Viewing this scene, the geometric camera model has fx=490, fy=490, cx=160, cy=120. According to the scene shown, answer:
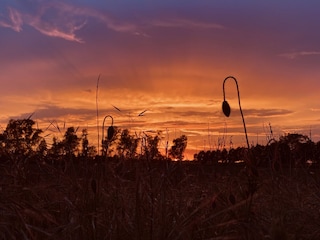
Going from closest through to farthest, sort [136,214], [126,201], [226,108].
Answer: [226,108] → [136,214] → [126,201]

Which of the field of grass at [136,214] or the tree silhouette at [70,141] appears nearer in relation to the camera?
the field of grass at [136,214]

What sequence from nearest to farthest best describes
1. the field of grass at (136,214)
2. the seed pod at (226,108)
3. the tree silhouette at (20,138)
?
the seed pod at (226,108), the field of grass at (136,214), the tree silhouette at (20,138)

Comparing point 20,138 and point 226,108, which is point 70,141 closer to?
point 20,138

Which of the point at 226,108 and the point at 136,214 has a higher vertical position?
the point at 226,108

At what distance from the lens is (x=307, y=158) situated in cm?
923

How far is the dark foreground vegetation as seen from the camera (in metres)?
2.94

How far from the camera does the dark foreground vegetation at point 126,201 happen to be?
2.94 m

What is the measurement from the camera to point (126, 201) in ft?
Result: 17.3

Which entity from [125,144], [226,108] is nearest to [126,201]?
[125,144]

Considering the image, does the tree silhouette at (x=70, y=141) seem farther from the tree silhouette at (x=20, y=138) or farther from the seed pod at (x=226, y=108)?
the seed pod at (x=226, y=108)

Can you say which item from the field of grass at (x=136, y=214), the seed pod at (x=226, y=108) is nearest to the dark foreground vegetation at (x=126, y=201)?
the field of grass at (x=136, y=214)

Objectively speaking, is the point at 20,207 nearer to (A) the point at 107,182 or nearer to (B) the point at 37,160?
(A) the point at 107,182

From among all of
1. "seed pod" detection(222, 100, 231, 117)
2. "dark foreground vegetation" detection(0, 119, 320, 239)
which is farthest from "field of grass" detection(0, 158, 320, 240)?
"seed pod" detection(222, 100, 231, 117)

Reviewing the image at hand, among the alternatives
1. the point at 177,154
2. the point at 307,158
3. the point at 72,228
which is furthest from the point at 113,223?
the point at 307,158
